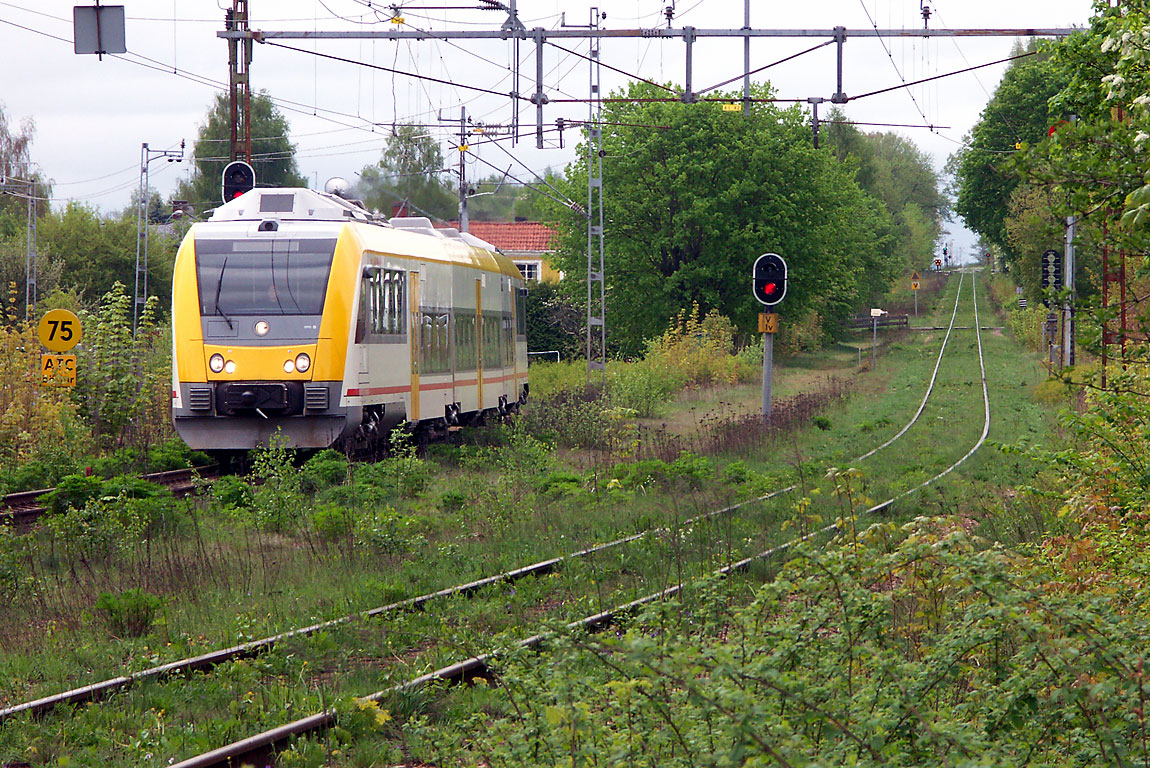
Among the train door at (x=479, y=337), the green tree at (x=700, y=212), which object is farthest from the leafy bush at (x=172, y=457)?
the green tree at (x=700, y=212)

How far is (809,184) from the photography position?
4872cm

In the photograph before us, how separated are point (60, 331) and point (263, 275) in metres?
4.45

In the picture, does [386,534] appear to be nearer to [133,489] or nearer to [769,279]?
[133,489]

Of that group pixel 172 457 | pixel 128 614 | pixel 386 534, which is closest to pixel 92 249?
pixel 172 457

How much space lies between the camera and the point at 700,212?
4656 cm

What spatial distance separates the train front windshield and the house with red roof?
64311 millimetres

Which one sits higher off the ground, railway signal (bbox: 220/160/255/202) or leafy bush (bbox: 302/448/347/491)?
railway signal (bbox: 220/160/255/202)

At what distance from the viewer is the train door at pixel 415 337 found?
58.7 ft

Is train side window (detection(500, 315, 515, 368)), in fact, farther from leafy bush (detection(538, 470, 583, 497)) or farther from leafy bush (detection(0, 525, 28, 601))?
leafy bush (detection(0, 525, 28, 601))

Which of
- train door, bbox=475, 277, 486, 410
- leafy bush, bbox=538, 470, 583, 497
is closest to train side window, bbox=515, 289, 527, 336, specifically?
train door, bbox=475, 277, 486, 410

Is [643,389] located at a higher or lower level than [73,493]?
lower

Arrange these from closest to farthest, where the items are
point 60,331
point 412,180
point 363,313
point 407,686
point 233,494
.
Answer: point 407,686 → point 233,494 → point 363,313 → point 60,331 → point 412,180

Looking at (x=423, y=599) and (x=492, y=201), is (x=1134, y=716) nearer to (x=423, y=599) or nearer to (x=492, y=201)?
(x=423, y=599)

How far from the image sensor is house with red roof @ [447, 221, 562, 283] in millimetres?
81750
